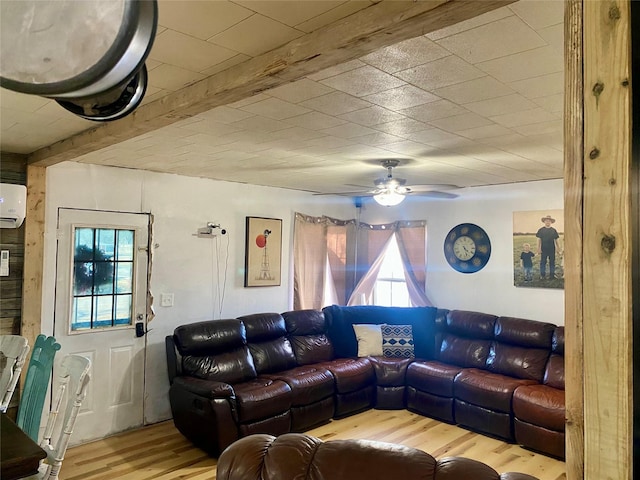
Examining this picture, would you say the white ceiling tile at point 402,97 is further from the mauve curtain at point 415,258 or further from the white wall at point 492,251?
the mauve curtain at point 415,258

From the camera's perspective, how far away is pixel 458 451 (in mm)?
3932

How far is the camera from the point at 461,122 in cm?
267

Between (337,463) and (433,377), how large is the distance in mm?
3264

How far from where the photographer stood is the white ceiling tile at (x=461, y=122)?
257cm

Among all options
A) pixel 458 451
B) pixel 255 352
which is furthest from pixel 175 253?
pixel 458 451

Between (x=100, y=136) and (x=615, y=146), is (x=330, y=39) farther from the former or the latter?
(x=100, y=136)

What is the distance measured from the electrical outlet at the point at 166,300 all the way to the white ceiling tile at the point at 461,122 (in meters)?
3.13

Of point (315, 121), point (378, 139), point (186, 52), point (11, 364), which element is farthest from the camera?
point (378, 139)

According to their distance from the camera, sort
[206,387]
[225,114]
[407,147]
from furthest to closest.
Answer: [206,387] < [407,147] < [225,114]

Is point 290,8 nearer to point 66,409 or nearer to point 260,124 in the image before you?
point 260,124

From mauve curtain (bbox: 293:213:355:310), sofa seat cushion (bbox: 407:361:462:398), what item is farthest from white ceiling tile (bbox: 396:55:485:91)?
mauve curtain (bbox: 293:213:355:310)

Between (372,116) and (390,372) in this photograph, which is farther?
(390,372)

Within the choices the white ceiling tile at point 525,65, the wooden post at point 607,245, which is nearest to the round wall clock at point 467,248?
the white ceiling tile at point 525,65

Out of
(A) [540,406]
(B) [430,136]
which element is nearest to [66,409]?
(B) [430,136]
